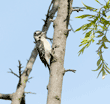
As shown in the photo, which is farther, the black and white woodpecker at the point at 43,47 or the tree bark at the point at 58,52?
the black and white woodpecker at the point at 43,47

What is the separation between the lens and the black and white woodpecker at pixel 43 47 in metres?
4.80

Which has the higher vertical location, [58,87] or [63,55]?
[63,55]

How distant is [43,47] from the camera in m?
4.93

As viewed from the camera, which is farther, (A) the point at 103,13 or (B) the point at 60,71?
(A) the point at 103,13

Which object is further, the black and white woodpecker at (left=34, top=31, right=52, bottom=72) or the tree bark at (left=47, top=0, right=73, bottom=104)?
the black and white woodpecker at (left=34, top=31, right=52, bottom=72)

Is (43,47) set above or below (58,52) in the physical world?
above

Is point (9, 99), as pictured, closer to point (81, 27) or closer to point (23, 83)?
point (23, 83)

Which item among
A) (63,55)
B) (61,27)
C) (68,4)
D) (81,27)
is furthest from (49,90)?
(68,4)

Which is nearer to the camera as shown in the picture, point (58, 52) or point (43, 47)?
point (58, 52)

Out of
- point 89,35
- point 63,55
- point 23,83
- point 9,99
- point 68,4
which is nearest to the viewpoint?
point 63,55

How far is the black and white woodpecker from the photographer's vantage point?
480cm

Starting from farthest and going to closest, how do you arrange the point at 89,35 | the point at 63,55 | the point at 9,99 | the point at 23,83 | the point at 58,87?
the point at 23,83, the point at 9,99, the point at 89,35, the point at 63,55, the point at 58,87

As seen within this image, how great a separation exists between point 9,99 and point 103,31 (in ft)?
11.5

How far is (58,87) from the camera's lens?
2.85 metres
